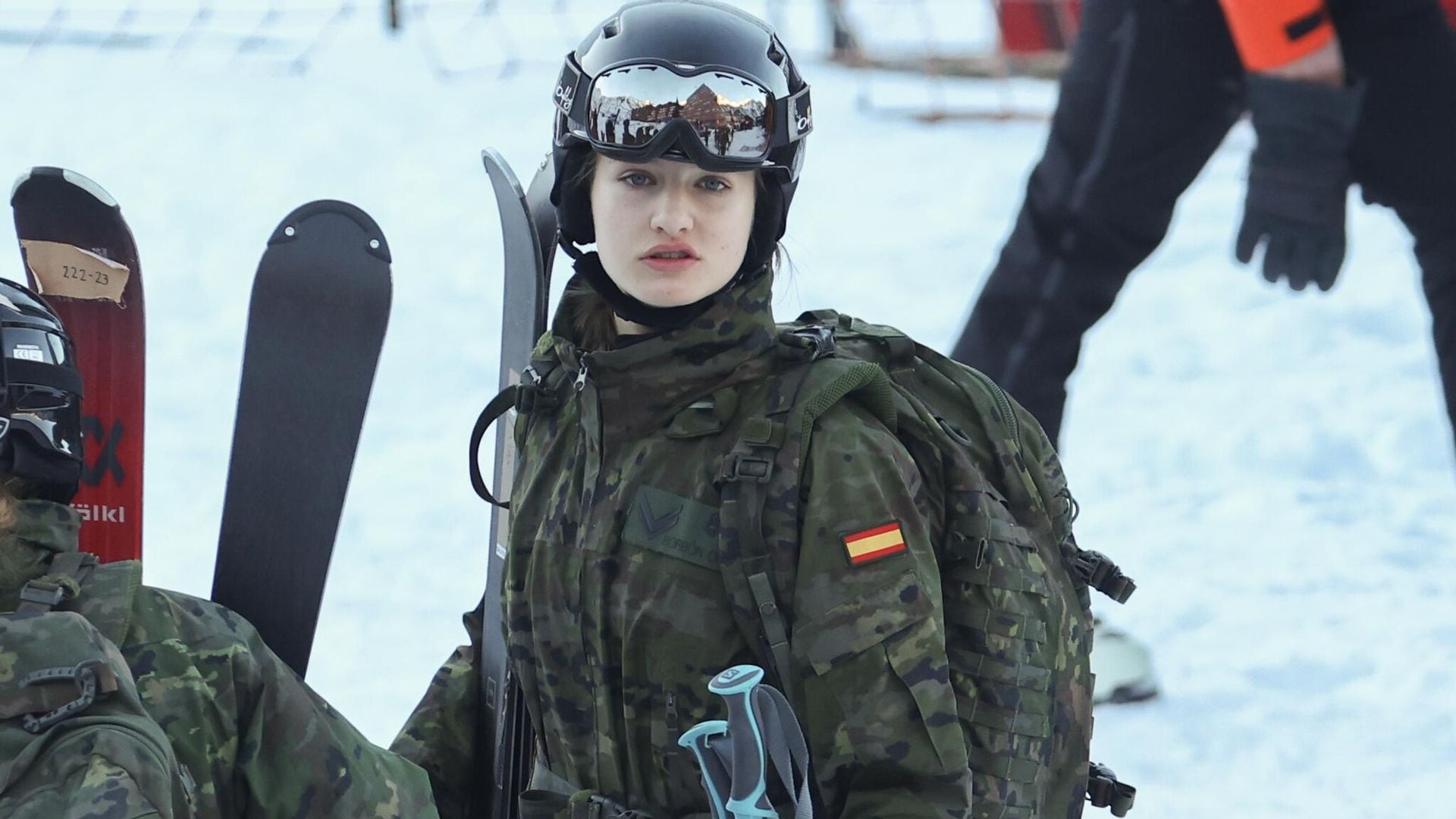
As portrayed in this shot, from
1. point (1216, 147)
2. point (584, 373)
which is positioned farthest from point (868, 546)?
point (1216, 147)

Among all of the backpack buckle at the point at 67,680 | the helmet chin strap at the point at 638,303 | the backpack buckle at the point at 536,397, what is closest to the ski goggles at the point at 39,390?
the backpack buckle at the point at 67,680

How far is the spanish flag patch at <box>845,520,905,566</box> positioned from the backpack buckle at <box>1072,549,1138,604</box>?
0.36 metres

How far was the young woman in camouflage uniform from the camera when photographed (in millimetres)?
2170

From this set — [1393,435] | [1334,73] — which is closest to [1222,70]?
[1334,73]

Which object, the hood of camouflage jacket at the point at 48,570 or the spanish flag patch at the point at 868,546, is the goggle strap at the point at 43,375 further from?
the spanish flag patch at the point at 868,546

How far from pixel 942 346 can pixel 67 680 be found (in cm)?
570

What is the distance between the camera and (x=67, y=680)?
77.7 inches

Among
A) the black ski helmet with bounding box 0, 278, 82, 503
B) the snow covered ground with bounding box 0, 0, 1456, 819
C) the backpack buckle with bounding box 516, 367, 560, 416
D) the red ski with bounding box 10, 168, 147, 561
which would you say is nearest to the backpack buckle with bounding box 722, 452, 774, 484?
the backpack buckle with bounding box 516, 367, 560, 416

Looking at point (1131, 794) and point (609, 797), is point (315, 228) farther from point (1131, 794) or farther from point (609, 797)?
point (1131, 794)

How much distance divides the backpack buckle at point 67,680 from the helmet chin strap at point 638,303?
831mm

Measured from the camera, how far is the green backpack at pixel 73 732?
1907 mm

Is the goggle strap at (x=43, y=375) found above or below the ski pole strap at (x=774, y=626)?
above

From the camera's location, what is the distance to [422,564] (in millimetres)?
5410

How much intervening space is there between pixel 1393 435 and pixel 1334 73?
3.02m
